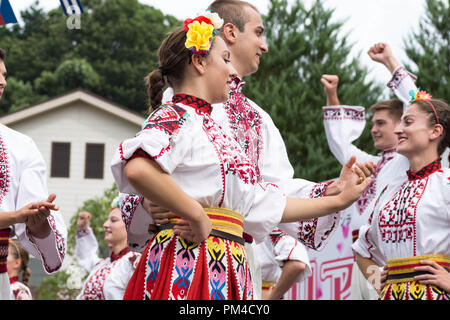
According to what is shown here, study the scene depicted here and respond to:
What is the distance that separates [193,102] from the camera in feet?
9.25

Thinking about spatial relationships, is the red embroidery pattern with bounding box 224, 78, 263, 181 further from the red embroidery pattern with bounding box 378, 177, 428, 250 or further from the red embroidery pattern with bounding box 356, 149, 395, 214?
the red embroidery pattern with bounding box 356, 149, 395, 214

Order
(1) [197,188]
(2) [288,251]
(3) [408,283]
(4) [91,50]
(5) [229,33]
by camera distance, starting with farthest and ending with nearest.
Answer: (4) [91,50]
(2) [288,251]
(3) [408,283]
(5) [229,33]
(1) [197,188]

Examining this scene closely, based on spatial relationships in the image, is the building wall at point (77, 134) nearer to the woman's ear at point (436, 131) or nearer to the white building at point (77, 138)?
the white building at point (77, 138)

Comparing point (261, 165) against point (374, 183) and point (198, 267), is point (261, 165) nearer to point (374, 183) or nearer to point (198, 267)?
point (198, 267)

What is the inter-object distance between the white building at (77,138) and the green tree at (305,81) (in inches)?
167

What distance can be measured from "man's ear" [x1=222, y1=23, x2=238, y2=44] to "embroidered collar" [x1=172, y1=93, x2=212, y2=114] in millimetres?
821

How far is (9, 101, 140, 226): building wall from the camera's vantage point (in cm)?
2217

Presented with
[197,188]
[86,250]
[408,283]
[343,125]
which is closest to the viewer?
[197,188]

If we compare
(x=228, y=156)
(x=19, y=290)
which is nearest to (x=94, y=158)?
(x=19, y=290)

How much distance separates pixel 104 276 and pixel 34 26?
3259cm

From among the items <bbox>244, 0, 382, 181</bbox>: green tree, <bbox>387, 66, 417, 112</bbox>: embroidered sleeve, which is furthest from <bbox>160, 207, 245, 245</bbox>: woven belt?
<bbox>244, 0, 382, 181</bbox>: green tree

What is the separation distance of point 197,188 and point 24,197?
4.05 ft

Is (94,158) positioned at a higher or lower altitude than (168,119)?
higher

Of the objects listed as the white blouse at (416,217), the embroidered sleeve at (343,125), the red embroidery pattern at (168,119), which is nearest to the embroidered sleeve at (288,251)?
the embroidered sleeve at (343,125)
